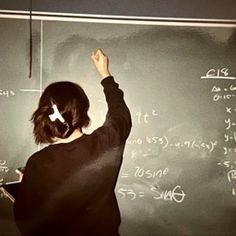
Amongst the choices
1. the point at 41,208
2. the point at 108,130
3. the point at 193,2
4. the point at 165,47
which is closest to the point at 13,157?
the point at 41,208

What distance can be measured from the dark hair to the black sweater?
0.11 feet

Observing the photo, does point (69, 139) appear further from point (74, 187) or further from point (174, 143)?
point (174, 143)

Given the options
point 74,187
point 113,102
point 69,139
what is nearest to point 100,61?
point 113,102

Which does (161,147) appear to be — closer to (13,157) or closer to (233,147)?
(233,147)

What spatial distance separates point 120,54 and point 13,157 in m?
0.39

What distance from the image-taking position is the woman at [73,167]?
1.36m

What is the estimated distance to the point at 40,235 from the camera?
4.48ft

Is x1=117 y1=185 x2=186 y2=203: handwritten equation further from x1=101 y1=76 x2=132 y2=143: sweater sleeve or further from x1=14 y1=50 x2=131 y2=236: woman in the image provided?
x1=101 y1=76 x2=132 y2=143: sweater sleeve


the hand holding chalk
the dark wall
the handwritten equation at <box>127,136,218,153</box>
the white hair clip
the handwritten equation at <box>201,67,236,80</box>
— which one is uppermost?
the dark wall

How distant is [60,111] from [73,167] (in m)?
0.15

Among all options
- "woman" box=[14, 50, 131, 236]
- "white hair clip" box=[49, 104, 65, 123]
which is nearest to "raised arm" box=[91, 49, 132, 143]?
"woman" box=[14, 50, 131, 236]

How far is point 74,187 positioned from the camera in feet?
4.49

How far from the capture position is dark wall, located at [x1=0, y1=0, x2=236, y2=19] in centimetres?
140

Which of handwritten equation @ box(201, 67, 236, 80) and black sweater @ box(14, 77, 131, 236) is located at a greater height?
handwritten equation @ box(201, 67, 236, 80)
